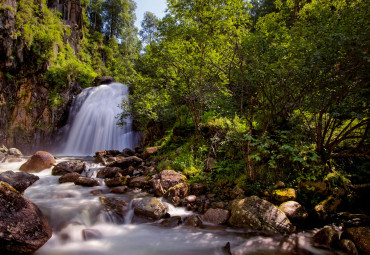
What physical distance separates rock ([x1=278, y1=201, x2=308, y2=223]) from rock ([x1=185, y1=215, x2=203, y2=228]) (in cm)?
190

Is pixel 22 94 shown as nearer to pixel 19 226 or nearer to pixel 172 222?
pixel 19 226

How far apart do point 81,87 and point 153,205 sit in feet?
59.7

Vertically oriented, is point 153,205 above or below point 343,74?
below

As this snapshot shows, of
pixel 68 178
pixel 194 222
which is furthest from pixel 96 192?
pixel 194 222

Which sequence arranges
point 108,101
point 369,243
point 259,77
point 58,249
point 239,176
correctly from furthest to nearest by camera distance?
1. point 108,101
2. point 239,176
3. point 259,77
4. point 58,249
5. point 369,243

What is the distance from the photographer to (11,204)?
134 inches

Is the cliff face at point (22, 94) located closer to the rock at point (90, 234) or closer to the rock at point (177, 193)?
the rock at point (90, 234)

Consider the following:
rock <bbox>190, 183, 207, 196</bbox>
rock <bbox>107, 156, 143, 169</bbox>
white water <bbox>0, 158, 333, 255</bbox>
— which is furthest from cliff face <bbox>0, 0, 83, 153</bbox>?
rock <bbox>190, 183, 207, 196</bbox>

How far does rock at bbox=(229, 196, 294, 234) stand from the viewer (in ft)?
13.7

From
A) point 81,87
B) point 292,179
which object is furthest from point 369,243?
point 81,87

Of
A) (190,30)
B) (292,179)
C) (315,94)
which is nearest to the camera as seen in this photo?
(315,94)

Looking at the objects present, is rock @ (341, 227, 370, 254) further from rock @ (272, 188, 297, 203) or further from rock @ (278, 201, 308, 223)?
rock @ (272, 188, 297, 203)

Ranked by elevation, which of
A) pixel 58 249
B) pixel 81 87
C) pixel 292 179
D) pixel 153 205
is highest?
pixel 81 87

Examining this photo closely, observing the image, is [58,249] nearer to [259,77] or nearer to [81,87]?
[259,77]
